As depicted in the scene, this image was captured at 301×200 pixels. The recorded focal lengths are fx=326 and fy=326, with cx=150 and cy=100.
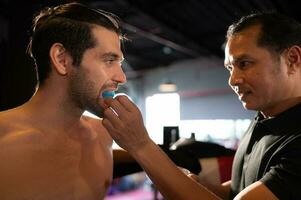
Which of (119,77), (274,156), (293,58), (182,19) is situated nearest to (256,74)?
(293,58)

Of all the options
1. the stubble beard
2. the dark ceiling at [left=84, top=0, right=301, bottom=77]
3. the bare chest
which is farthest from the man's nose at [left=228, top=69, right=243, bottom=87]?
the dark ceiling at [left=84, top=0, right=301, bottom=77]

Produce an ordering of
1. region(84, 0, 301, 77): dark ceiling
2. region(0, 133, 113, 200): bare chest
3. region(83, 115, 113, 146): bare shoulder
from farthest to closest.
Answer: region(84, 0, 301, 77): dark ceiling → region(83, 115, 113, 146): bare shoulder → region(0, 133, 113, 200): bare chest

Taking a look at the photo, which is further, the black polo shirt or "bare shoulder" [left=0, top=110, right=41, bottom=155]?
"bare shoulder" [left=0, top=110, right=41, bottom=155]

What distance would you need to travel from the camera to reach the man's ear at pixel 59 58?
1276 millimetres

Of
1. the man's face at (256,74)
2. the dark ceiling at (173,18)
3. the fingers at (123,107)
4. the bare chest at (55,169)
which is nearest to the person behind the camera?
the fingers at (123,107)

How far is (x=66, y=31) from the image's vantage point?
129 centimetres

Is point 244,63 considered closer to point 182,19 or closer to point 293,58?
point 293,58

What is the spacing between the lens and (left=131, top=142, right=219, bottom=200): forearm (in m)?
1.03

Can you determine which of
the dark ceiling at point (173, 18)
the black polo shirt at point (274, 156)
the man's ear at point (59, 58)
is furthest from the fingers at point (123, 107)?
the dark ceiling at point (173, 18)

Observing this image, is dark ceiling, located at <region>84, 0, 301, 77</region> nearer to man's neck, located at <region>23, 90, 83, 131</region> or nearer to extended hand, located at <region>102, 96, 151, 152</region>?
man's neck, located at <region>23, 90, 83, 131</region>

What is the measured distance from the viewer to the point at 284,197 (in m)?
1.01

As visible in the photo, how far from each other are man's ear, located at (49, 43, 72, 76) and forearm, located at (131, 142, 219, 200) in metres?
0.47

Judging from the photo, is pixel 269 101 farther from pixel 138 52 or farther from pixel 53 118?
pixel 138 52

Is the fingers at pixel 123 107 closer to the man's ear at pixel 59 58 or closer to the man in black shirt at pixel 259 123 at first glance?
the man in black shirt at pixel 259 123
